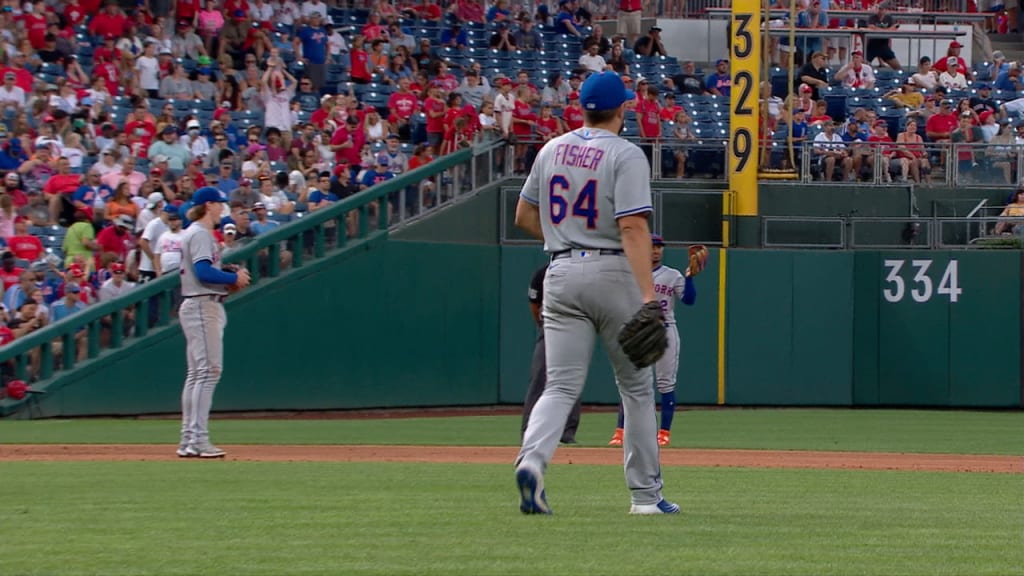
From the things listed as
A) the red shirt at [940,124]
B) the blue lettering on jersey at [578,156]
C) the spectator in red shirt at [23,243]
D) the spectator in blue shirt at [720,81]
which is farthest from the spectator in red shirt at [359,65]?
the blue lettering on jersey at [578,156]

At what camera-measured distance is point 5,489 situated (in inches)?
321

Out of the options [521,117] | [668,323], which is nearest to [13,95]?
[521,117]

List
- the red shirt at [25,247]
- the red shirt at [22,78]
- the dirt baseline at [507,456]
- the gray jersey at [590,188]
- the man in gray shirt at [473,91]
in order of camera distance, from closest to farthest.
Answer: the gray jersey at [590,188] < the dirt baseline at [507,456] < the red shirt at [25,247] < the red shirt at [22,78] < the man in gray shirt at [473,91]

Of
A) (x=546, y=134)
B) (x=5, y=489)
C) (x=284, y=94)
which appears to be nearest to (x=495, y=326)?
(x=546, y=134)

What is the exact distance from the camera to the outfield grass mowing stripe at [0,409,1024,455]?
13.7m

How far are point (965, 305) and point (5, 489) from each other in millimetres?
15133

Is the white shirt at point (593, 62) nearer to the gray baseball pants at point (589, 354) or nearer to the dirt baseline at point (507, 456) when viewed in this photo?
the dirt baseline at point (507, 456)

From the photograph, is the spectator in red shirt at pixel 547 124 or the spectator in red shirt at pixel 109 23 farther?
the spectator in red shirt at pixel 109 23

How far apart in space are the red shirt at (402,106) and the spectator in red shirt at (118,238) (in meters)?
5.26

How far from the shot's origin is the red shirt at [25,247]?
16.5 meters

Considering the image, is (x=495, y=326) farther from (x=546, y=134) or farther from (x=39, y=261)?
(x=39, y=261)

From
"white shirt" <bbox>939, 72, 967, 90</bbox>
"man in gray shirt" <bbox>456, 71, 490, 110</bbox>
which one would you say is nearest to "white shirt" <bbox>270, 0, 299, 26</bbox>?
"man in gray shirt" <bbox>456, 71, 490, 110</bbox>

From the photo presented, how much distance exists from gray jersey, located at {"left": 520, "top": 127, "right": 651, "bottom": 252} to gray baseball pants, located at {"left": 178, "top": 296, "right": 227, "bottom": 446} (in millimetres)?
4944

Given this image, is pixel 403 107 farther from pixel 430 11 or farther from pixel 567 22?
pixel 567 22
